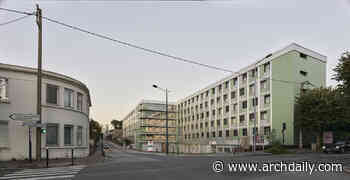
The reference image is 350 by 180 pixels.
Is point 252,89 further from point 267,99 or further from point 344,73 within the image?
point 344,73

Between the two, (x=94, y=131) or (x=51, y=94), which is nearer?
(x=51, y=94)

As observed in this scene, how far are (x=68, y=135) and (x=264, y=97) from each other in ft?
101

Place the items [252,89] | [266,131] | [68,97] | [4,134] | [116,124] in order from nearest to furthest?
[4,134] < [68,97] < [266,131] < [252,89] < [116,124]

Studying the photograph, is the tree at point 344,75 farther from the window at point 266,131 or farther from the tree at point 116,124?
the tree at point 116,124

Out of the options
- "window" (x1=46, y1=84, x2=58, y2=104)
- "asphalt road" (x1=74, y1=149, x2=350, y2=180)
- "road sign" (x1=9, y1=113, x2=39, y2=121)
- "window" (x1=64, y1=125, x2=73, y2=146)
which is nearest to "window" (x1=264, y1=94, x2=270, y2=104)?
"asphalt road" (x1=74, y1=149, x2=350, y2=180)

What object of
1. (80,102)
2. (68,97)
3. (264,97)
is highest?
(264,97)

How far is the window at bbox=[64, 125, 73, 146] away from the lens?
872 inches

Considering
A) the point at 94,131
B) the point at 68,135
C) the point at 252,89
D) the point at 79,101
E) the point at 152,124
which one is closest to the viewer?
the point at 68,135

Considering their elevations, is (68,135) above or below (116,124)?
above

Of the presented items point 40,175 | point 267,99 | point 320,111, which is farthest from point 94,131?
point 40,175

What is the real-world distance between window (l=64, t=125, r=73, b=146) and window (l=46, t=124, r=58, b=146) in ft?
3.42

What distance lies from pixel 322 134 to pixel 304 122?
15.1 ft

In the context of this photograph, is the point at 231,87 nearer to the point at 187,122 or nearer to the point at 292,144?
the point at 292,144

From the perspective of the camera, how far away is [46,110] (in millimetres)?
20250
